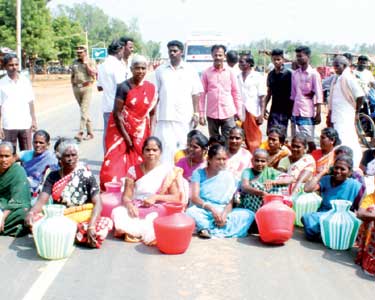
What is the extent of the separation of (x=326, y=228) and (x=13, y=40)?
36.2m

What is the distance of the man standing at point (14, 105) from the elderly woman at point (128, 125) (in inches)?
55.4

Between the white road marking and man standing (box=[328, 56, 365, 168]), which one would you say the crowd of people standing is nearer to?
man standing (box=[328, 56, 365, 168])

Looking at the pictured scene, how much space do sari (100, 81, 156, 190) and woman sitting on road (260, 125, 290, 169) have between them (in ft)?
4.47

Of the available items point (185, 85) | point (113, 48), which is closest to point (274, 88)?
point (185, 85)

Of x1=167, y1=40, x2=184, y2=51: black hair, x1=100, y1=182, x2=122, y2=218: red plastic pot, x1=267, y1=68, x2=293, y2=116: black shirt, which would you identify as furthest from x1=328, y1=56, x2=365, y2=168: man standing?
x1=100, y1=182, x2=122, y2=218: red plastic pot

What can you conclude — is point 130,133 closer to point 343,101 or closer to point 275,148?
point 275,148

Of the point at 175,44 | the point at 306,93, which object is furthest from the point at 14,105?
the point at 306,93

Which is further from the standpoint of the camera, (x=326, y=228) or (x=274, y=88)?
(x=274, y=88)

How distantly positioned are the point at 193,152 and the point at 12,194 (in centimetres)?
188

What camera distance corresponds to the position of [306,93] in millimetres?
7848

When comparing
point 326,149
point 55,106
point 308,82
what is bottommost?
point 55,106

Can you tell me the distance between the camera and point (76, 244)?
5094 mm

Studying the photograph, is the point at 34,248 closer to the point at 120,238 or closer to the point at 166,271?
the point at 120,238

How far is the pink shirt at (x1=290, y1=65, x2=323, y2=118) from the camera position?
7.81 m
